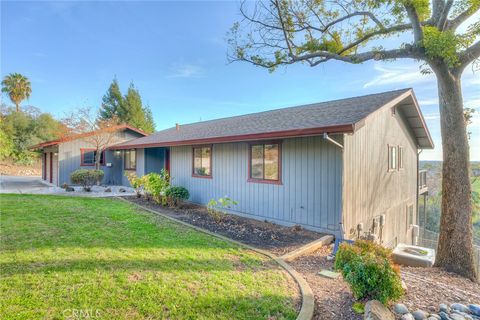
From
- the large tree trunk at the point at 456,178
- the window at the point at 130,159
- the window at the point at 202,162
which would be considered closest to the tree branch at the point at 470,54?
the large tree trunk at the point at 456,178

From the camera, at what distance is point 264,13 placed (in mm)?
6902

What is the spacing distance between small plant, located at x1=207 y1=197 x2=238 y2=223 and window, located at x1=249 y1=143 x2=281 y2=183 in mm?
1089

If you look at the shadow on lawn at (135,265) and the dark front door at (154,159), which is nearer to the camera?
the shadow on lawn at (135,265)

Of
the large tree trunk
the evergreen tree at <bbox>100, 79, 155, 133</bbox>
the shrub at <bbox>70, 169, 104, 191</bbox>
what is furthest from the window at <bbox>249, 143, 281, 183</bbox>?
the evergreen tree at <bbox>100, 79, 155, 133</bbox>

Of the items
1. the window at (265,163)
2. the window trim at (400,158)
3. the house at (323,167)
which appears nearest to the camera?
the house at (323,167)

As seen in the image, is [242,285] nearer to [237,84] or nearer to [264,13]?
[264,13]

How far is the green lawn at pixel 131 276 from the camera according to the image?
262 centimetres

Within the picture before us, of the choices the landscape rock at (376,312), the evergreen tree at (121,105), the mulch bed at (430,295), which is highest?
the evergreen tree at (121,105)

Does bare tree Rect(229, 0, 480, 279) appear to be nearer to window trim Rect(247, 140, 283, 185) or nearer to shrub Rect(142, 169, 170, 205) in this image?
window trim Rect(247, 140, 283, 185)

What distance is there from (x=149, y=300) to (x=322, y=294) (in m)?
2.10

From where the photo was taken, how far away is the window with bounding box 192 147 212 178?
9.20 meters

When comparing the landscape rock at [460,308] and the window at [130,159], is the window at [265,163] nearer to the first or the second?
the landscape rock at [460,308]

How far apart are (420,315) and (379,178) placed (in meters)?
5.84

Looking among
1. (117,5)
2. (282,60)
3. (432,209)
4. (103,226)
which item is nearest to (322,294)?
(103,226)
